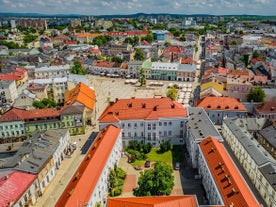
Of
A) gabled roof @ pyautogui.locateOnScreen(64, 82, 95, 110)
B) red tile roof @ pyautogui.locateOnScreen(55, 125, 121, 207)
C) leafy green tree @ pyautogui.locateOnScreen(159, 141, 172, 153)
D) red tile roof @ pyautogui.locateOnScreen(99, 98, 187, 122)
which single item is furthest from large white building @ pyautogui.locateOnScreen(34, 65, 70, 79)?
leafy green tree @ pyautogui.locateOnScreen(159, 141, 172, 153)

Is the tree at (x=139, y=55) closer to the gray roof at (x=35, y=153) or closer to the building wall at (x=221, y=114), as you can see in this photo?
the building wall at (x=221, y=114)

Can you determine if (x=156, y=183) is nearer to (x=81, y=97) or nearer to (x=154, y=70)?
(x=81, y=97)

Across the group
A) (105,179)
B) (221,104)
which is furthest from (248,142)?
(105,179)

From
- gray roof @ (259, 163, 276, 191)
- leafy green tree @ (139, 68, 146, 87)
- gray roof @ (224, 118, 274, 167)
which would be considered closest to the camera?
gray roof @ (259, 163, 276, 191)

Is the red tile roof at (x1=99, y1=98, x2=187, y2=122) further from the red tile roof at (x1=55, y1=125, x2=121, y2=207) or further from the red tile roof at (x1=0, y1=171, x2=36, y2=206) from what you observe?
the red tile roof at (x1=0, y1=171, x2=36, y2=206)

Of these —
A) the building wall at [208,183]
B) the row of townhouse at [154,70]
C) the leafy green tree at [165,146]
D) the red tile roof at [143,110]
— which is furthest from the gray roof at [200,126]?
the row of townhouse at [154,70]

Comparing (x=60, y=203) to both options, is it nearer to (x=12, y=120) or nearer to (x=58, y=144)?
(x=58, y=144)
